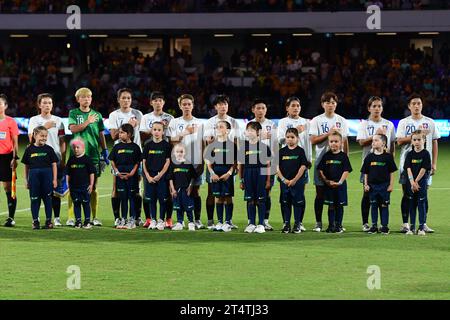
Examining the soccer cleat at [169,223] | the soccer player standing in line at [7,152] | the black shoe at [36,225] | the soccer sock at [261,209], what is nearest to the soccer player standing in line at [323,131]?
the soccer sock at [261,209]

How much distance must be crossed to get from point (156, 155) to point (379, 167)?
10.3ft

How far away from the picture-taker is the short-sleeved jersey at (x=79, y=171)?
1528 cm

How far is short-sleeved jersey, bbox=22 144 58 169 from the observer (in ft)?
49.6

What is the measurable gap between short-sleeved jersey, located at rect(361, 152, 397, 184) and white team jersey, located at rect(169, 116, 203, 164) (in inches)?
94.3

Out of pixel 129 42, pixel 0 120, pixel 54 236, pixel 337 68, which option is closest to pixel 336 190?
pixel 54 236

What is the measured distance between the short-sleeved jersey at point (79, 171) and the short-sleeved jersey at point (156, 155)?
34.2 inches

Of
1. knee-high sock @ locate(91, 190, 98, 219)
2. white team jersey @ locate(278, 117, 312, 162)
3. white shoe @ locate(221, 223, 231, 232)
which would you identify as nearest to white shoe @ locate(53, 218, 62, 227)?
knee-high sock @ locate(91, 190, 98, 219)

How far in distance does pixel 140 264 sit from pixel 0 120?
179 inches

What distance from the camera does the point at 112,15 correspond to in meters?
42.9

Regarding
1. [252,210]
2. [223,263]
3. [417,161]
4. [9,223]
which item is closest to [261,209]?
[252,210]

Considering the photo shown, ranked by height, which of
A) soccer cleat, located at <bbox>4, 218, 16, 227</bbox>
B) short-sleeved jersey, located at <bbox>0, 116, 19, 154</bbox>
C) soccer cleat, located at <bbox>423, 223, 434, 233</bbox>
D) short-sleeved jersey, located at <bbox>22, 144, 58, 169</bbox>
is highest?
short-sleeved jersey, located at <bbox>0, 116, 19, 154</bbox>

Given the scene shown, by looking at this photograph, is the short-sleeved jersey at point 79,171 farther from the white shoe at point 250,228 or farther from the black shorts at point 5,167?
the white shoe at point 250,228

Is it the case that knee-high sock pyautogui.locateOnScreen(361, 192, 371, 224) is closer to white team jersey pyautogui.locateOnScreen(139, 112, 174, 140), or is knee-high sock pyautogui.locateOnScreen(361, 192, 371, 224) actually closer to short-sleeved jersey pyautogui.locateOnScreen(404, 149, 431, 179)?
short-sleeved jersey pyautogui.locateOnScreen(404, 149, 431, 179)

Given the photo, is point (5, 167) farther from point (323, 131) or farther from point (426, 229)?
point (426, 229)
